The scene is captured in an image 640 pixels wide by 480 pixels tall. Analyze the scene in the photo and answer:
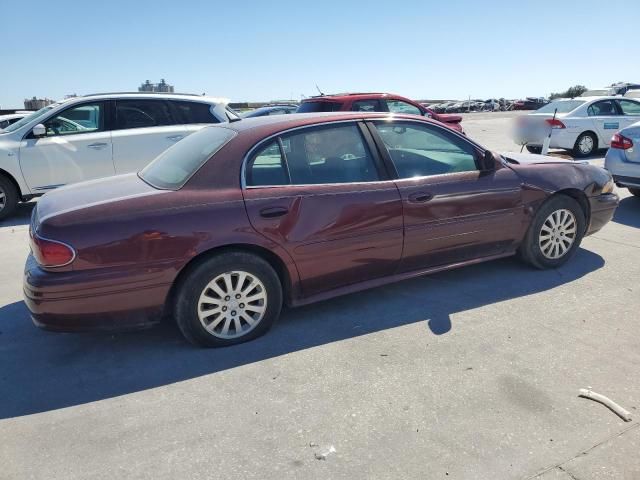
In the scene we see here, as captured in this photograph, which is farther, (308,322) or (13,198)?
(13,198)

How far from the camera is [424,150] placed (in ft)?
13.5

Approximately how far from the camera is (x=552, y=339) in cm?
341

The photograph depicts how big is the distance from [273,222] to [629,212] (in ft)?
18.4

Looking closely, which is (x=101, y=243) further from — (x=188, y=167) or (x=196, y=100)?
(x=196, y=100)

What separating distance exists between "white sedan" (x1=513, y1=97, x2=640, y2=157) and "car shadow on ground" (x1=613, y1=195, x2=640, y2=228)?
4.17 m

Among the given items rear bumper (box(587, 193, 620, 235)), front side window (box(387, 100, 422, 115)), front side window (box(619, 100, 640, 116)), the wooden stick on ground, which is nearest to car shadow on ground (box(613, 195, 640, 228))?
rear bumper (box(587, 193, 620, 235))

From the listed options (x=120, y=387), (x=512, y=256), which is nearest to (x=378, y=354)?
(x=120, y=387)

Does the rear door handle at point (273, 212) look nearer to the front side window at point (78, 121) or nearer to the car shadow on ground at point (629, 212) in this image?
the car shadow on ground at point (629, 212)

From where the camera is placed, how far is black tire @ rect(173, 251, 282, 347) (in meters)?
3.24

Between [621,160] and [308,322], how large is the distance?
214 inches

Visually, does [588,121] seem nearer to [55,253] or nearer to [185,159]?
[185,159]

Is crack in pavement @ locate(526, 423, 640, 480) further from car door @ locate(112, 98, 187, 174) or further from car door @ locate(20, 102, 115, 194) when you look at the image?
car door @ locate(20, 102, 115, 194)

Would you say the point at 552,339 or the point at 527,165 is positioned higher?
the point at 527,165

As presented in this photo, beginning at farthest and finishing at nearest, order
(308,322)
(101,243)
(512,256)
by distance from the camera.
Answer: (512,256) → (308,322) → (101,243)
